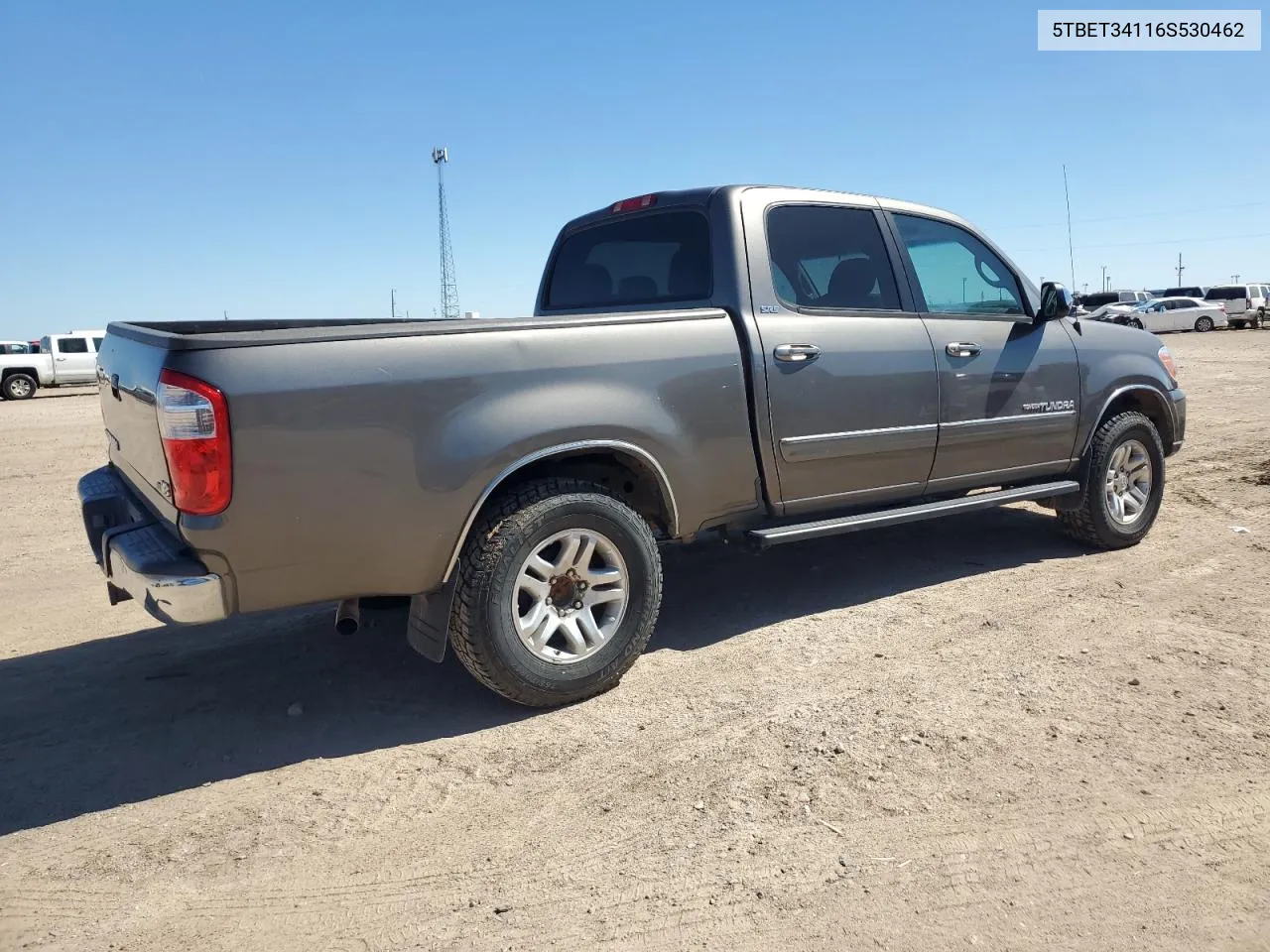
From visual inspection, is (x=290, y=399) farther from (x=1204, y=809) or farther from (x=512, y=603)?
(x=1204, y=809)

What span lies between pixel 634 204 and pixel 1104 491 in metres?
3.24

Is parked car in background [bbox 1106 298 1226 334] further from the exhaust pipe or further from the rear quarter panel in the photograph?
the exhaust pipe

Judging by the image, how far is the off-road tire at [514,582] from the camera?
3461 millimetres

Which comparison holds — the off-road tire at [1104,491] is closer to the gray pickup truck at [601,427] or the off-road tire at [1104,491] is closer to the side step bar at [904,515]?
the gray pickup truck at [601,427]

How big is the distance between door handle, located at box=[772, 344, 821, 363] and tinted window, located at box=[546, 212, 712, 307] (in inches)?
17.3

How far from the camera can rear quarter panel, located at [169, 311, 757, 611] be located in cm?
304

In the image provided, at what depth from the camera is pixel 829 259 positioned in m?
4.73

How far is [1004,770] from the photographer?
3.08m

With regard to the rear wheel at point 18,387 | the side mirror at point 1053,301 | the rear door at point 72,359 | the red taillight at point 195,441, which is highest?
the rear door at point 72,359

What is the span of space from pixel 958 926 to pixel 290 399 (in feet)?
7.96

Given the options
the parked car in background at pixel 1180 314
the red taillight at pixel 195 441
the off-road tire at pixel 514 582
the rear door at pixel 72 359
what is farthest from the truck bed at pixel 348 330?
the parked car in background at pixel 1180 314

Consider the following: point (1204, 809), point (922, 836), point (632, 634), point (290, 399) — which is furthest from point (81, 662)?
point (1204, 809)

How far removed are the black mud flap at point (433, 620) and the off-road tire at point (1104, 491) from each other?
12.9 ft

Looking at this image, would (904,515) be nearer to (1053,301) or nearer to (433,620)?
(1053,301)
